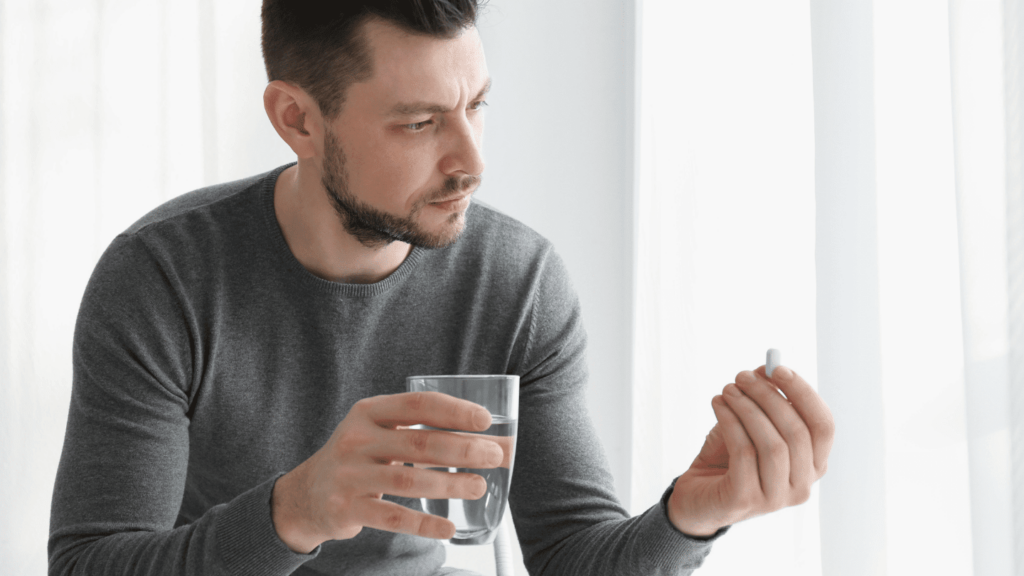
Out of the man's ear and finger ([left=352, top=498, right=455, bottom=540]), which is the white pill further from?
the man's ear

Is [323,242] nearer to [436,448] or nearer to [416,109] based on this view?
[416,109]

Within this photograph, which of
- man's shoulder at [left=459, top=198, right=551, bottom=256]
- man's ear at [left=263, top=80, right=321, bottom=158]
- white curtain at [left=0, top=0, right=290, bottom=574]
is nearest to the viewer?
man's ear at [left=263, top=80, right=321, bottom=158]

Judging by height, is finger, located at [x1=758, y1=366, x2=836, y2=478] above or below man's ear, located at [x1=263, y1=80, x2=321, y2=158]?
below

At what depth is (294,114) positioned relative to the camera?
1250 millimetres

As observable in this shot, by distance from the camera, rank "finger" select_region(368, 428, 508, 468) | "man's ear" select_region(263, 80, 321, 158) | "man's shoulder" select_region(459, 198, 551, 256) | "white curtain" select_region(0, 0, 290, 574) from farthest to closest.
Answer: "white curtain" select_region(0, 0, 290, 574)
"man's shoulder" select_region(459, 198, 551, 256)
"man's ear" select_region(263, 80, 321, 158)
"finger" select_region(368, 428, 508, 468)

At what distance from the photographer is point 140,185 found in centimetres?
228

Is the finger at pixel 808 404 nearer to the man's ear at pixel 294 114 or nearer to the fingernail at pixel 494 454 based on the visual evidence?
the fingernail at pixel 494 454

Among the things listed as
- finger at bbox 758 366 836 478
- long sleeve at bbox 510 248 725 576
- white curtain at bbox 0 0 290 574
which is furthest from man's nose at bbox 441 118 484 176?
white curtain at bbox 0 0 290 574

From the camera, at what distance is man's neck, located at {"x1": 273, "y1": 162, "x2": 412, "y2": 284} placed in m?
1.24

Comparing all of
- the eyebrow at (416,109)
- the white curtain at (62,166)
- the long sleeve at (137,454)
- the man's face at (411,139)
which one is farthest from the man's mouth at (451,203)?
the white curtain at (62,166)

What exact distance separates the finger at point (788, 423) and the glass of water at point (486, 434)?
222mm

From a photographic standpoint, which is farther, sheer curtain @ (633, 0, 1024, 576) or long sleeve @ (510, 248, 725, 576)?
long sleeve @ (510, 248, 725, 576)

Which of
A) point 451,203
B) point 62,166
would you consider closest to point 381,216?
point 451,203

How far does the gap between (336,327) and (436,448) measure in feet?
1.87
